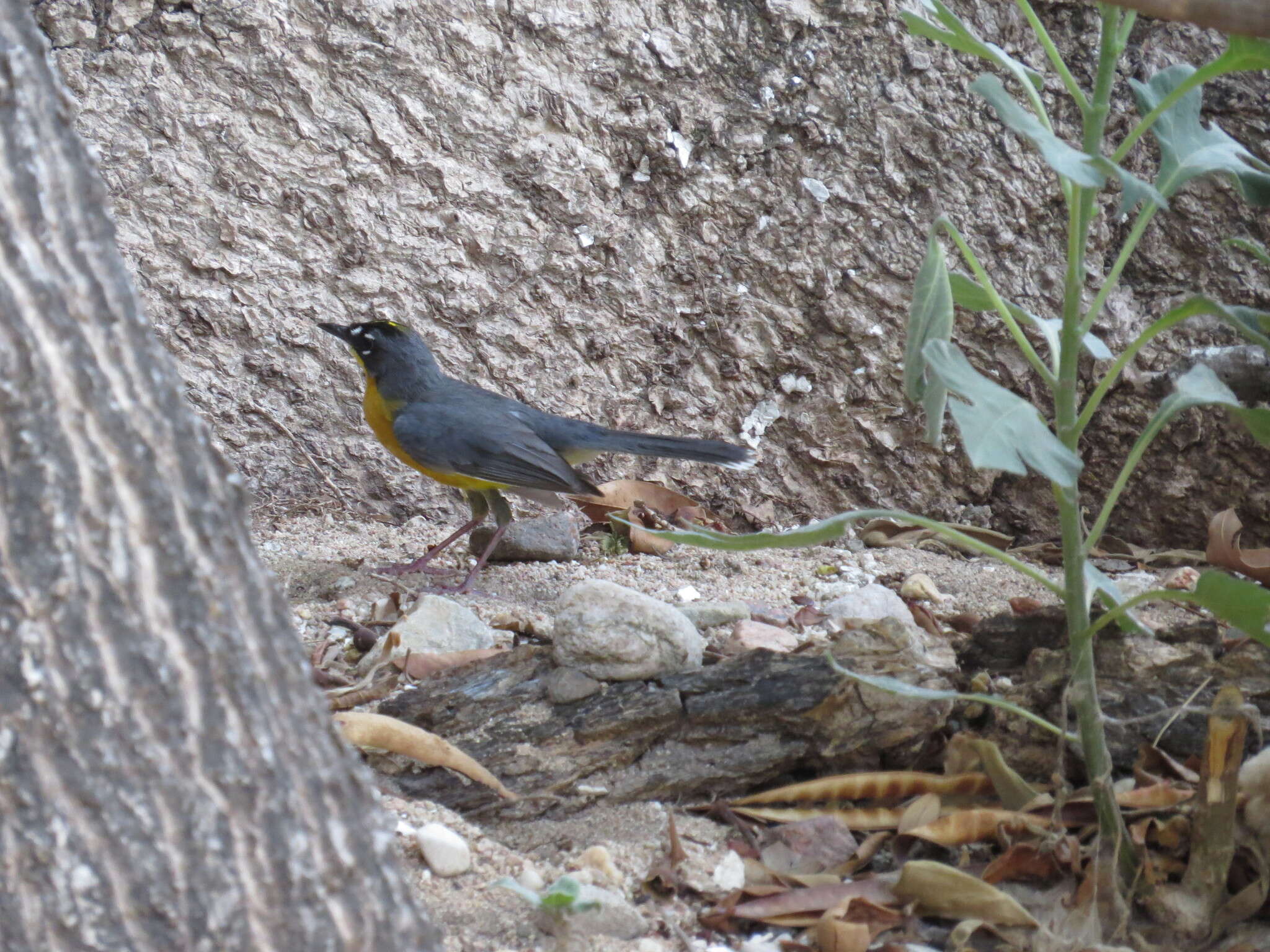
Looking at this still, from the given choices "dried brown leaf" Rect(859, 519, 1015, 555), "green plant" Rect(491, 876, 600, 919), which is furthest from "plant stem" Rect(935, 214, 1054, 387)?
"dried brown leaf" Rect(859, 519, 1015, 555)

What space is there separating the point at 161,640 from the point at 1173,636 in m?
2.25

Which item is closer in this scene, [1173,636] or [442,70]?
[1173,636]

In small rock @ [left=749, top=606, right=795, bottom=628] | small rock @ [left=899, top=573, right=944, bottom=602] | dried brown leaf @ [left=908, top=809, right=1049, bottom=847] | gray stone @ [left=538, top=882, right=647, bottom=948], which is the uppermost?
dried brown leaf @ [left=908, top=809, right=1049, bottom=847]

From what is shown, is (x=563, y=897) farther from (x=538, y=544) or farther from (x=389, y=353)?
(x=389, y=353)

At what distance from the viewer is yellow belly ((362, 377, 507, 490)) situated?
517cm

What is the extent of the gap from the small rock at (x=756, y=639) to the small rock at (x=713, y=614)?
120mm

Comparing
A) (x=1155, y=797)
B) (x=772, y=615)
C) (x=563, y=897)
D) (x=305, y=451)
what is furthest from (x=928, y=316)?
(x=305, y=451)

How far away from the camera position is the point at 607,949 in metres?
2.07

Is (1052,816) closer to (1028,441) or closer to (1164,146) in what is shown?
(1028,441)

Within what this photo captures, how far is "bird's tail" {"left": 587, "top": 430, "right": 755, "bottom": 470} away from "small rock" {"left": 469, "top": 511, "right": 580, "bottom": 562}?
1.65 feet

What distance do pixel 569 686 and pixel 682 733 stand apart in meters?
0.30

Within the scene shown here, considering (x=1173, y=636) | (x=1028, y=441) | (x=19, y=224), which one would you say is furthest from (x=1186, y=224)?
(x=19, y=224)

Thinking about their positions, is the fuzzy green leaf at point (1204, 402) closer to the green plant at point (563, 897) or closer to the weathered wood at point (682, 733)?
the weathered wood at point (682, 733)

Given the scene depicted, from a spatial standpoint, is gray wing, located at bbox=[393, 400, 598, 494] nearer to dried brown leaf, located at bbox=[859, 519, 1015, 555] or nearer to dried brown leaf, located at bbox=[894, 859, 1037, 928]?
dried brown leaf, located at bbox=[859, 519, 1015, 555]
